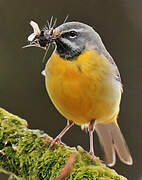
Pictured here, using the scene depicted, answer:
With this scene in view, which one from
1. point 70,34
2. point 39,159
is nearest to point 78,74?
point 70,34

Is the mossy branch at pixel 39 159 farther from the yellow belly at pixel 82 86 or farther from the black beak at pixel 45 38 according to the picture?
the black beak at pixel 45 38

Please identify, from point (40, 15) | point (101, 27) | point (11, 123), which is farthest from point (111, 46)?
point (11, 123)

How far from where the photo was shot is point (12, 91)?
8273 mm

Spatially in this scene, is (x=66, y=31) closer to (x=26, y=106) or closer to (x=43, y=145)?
(x=43, y=145)

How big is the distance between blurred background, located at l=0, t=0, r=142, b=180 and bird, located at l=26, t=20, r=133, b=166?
3.31m

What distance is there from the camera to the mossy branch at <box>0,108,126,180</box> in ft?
12.0

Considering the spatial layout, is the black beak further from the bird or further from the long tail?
the long tail

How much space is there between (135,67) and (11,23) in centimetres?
191

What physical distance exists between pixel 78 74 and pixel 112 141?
49.5 inches

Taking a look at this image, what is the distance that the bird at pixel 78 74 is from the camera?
4590 mm

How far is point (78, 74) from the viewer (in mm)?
4590

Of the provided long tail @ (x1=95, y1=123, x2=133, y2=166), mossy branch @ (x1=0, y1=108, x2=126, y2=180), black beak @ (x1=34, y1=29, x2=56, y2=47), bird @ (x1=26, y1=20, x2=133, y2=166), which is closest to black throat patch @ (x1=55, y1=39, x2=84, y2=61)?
bird @ (x1=26, y1=20, x2=133, y2=166)

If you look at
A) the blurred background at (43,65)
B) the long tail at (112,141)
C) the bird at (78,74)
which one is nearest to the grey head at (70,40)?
the bird at (78,74)

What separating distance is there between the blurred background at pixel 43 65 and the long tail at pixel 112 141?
2359 mm
